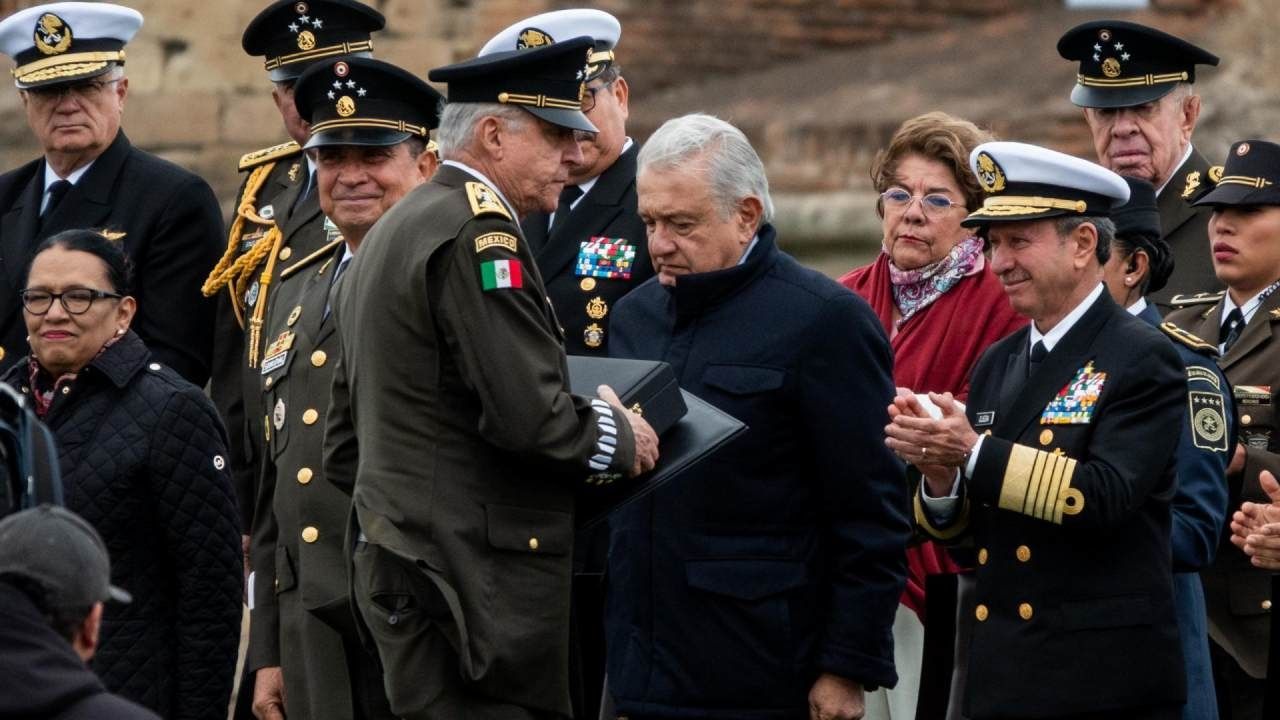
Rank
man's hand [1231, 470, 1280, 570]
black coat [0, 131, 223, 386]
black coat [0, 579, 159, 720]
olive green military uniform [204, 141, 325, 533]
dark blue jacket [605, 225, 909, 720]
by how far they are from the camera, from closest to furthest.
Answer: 1. black coat [0, 579, 159, 720]
2. dark blue jacket [605, 225, 909, 720]
3. man's hand [1231, 470, 1280, 570]
4. olive green military uniform [204, 141, 325, 533]
5. black coat [0, 131, 223, 386]

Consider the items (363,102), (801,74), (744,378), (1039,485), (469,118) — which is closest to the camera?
(1039,485)

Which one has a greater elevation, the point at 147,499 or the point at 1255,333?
the point at 1255,333

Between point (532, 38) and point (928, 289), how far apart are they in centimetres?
121

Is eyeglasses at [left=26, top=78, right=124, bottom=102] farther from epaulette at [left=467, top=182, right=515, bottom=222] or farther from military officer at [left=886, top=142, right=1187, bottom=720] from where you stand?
military officer at [left=886, top=142, right=1187, bottom=720]

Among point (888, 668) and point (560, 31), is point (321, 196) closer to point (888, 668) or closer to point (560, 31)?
point (560, 31)

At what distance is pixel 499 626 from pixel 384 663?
0.76ft

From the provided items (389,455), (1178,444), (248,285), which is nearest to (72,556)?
(389,455)

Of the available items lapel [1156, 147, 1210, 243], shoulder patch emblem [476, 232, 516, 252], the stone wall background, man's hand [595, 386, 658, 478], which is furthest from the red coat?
the stone wall background

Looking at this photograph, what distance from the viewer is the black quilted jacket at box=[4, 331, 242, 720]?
5773 mm

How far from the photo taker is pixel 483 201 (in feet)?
16.0

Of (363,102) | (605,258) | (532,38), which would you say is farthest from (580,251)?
(363,102)

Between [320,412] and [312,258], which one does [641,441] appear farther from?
[312,258]

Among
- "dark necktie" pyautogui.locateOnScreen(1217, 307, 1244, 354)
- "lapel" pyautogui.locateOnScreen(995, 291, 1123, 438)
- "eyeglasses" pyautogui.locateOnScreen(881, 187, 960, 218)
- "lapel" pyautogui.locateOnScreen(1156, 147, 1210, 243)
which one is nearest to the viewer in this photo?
"lapel" pyautogui.locateOnScreen(995, 291, 1123, 438)

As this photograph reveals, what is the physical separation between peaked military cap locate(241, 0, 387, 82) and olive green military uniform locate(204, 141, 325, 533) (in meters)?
0.24
